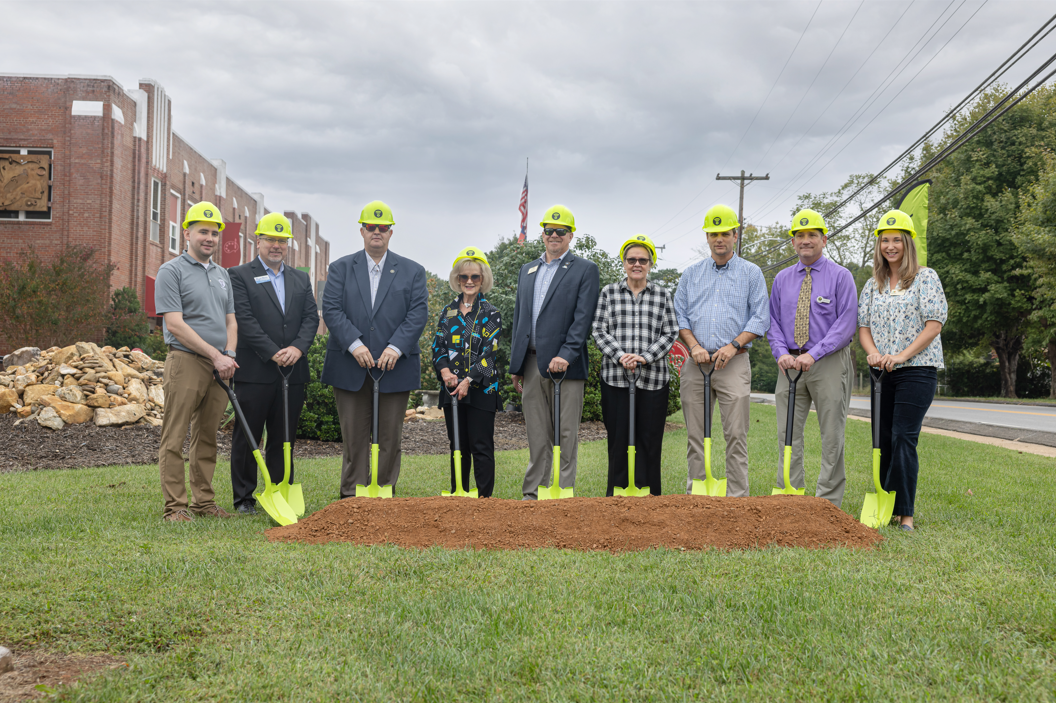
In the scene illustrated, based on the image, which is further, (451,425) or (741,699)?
(451,425)

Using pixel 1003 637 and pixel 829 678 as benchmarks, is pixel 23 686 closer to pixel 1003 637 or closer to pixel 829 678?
pixel 829 678

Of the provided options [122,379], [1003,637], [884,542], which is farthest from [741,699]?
[122,379]

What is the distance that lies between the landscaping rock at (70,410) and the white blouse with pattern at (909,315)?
A: 10747 millimetres

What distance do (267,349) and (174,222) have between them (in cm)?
2540

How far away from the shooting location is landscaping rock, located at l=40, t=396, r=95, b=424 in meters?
10.7

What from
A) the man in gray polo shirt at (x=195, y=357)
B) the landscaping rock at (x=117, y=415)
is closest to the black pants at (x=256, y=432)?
the man in gray polo shirt at (x=195, y=357)

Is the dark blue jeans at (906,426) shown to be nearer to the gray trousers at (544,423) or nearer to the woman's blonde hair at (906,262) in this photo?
the woman's blonde hair at (906,262)

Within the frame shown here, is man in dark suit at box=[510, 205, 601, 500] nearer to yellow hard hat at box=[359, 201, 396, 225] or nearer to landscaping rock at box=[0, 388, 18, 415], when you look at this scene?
yellow hard hat at box=[359, 201, 396, 225]

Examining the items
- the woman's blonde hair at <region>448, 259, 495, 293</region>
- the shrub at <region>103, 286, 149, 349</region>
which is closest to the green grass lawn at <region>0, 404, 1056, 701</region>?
the woman's blonde hair at <region>448, 259, 495, 293</region>

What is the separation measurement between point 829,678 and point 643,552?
1620 mm

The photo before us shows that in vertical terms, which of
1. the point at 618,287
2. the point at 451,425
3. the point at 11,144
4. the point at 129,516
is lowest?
the point at 129,516

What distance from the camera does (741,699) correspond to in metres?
2.43

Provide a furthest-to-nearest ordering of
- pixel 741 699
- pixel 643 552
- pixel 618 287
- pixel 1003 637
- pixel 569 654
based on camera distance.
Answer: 1. pixel 618 287
2. pixel 643 552
3. pixel 1003 637
4. pixel 569 654
5. pixel 741 699

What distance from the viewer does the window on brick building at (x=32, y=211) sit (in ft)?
72.5
